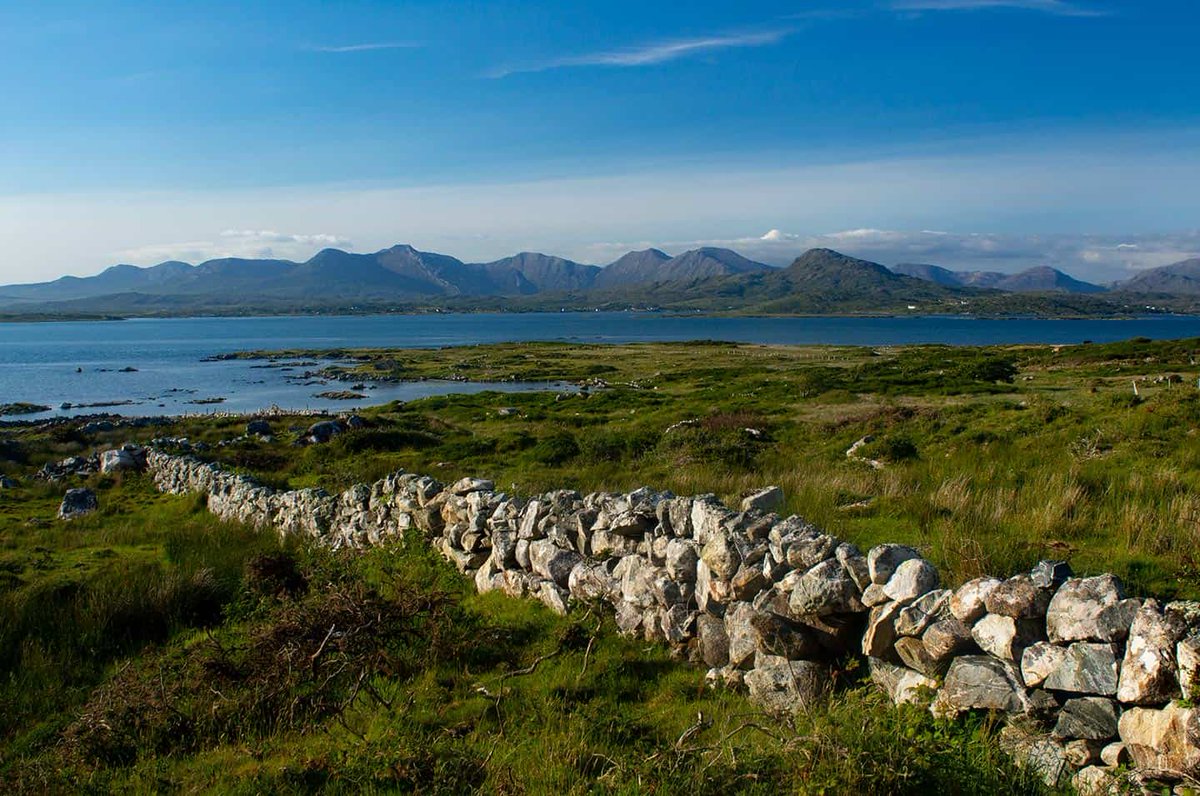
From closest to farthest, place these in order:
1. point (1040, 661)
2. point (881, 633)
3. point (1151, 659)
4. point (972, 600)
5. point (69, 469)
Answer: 1. point (1151, 659)
2. point (1040, 661)
3. point (972, 600)
4. point (881, 633)
5. point (69, 469)

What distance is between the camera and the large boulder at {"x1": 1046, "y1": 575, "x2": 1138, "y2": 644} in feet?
15.0

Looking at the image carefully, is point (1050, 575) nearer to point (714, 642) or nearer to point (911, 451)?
point (714, 642)

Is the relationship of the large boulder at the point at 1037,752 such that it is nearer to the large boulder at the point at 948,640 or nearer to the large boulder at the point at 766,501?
the large boulder at the point at 948,640

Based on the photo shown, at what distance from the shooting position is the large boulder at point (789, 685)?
5898 mm

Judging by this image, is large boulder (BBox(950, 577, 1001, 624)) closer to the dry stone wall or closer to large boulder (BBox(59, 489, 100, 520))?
the dry stone wall

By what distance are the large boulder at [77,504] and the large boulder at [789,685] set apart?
58.8 ft

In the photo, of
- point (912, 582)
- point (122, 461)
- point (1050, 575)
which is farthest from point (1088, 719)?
point (122, 461)

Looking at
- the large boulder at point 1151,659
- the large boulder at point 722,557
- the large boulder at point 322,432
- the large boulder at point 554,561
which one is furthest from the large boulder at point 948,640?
the large boulder at point 322,432

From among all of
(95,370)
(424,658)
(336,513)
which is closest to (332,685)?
(424,658)

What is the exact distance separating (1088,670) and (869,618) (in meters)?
1.69

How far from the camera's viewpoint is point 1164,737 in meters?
4.15

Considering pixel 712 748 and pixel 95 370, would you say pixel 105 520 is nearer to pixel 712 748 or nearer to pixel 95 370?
pixel 712 748

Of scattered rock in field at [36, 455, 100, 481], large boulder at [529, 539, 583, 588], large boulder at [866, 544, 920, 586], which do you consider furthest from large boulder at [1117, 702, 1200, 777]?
scattered rock in field at [36, 455, 100, 481]

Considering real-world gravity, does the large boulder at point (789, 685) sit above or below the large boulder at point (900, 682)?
below
